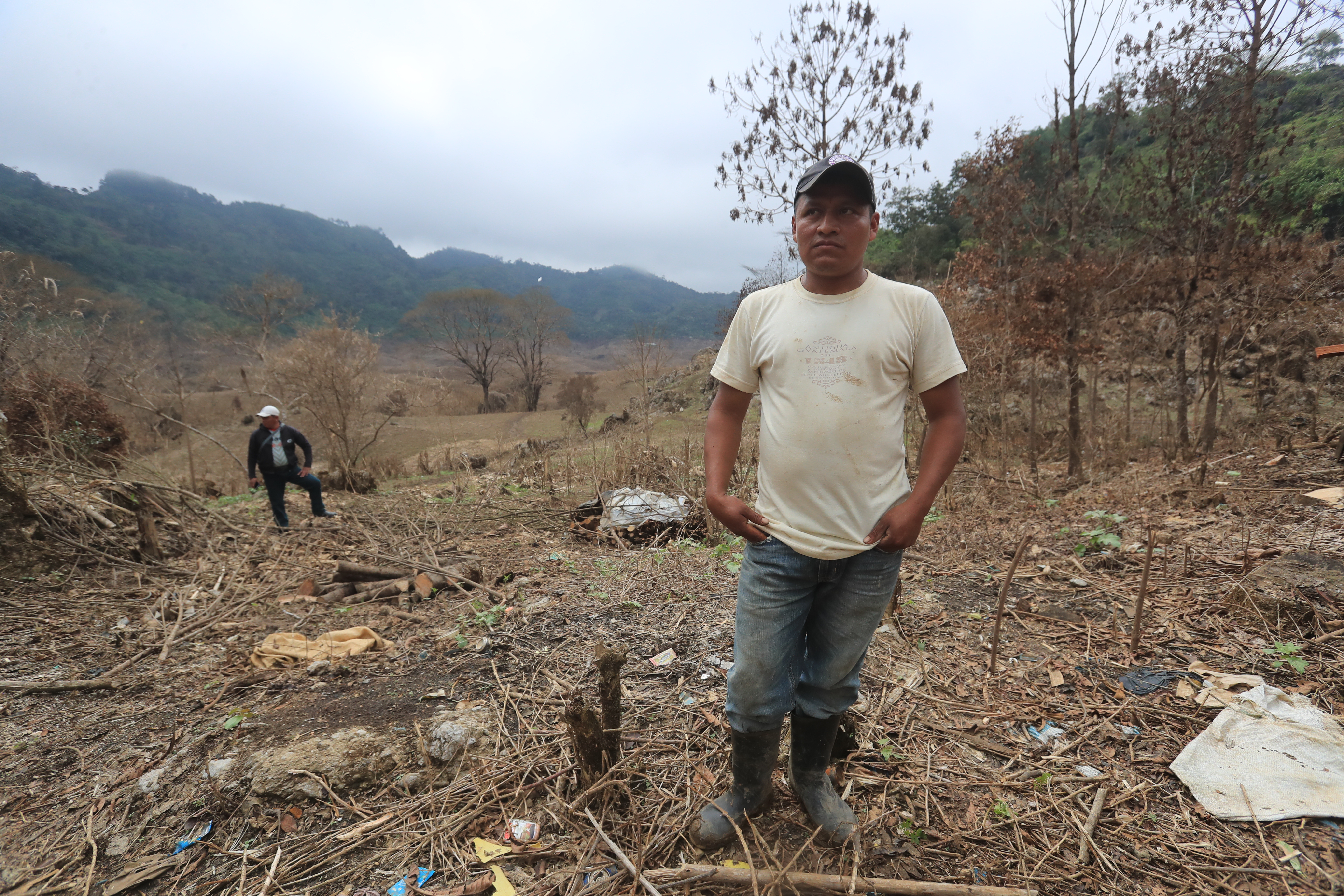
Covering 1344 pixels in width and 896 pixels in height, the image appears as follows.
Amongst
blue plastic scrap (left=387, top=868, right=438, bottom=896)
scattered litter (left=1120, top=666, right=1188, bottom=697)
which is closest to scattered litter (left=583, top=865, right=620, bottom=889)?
blue plastic scrap (left=387, top=868, right=438, bottom=896)

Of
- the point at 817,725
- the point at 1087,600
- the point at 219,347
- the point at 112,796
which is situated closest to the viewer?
the point at 817,725

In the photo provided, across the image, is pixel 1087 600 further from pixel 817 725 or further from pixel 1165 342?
pixel 1165 342

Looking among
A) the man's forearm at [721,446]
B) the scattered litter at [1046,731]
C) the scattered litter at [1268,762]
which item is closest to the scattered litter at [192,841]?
the man's forearm at [721,446]

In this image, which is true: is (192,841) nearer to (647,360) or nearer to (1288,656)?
(1288,656)

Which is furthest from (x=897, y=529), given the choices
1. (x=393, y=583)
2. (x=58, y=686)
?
(x=58, y=686)

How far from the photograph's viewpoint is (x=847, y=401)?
1382 mm


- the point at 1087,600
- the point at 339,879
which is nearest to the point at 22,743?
the point at 339,879

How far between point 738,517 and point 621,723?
4.09 feet

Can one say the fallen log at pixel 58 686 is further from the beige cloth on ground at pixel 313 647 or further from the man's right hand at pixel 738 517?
the man's right hand at pixel 738 517

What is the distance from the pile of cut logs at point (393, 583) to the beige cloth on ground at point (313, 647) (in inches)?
25.6

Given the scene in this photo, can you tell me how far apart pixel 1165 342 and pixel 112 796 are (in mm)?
12199

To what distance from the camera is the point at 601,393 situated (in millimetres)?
30578

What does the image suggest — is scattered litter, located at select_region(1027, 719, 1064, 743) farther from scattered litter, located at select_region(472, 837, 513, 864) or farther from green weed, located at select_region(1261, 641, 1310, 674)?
scattered litter, located at select_region(472, 837, 513, 864)

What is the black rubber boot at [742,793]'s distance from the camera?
5.40 ft
